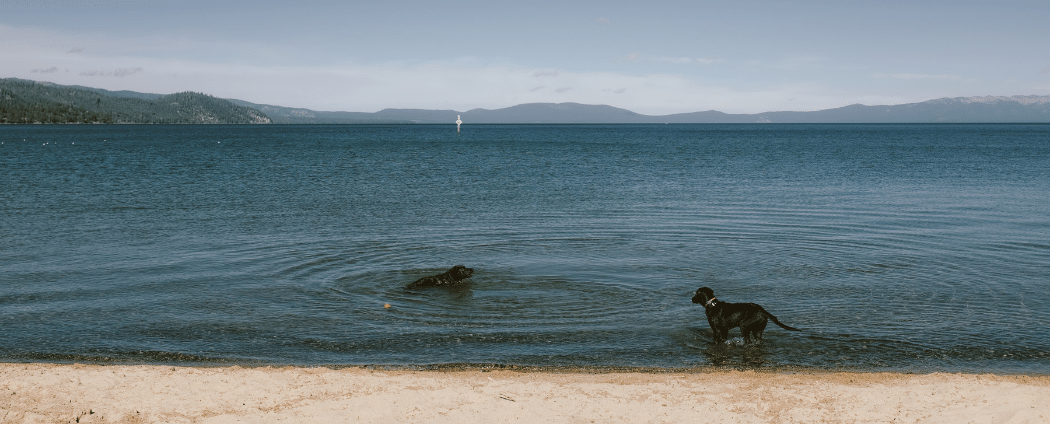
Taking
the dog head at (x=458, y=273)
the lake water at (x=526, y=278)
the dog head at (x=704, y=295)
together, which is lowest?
the lake water at (x=526, y=278)

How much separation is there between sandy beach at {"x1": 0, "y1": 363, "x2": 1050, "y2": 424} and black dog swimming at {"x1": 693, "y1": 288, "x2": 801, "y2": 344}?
121cm

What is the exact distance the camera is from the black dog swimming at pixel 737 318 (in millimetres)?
11359

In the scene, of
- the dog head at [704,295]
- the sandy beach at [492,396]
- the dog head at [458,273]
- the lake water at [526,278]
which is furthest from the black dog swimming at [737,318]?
the dog head at [458,273]

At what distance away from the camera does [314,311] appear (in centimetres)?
1378

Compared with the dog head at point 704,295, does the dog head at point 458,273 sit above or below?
below

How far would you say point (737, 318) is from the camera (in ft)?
37.5

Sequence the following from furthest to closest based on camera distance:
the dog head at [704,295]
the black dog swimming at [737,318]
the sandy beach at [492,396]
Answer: the dog head at [704,295]
the black dog swimming at [737,318]
the sandy beach at [492,396]

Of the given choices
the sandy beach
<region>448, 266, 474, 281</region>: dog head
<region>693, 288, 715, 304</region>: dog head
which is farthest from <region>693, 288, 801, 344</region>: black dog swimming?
<region>448, 266, 474, 281</region>: dog head

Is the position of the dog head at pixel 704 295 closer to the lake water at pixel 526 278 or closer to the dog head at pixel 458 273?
the lake water at pixel 526 278

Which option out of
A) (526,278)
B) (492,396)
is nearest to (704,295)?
(492,396)

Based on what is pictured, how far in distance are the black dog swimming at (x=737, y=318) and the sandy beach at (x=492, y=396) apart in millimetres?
1209

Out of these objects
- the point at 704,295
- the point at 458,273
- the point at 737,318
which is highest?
the point at 704,295

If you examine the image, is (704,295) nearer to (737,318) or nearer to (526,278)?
(737,318)

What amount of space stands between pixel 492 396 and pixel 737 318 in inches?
174
